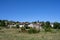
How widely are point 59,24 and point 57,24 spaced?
1743 millimetres

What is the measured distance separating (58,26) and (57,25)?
0.72m

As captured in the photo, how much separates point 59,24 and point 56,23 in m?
A: 1.44

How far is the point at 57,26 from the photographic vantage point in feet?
241

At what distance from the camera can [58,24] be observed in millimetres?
73938

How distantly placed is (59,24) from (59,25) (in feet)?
6.79

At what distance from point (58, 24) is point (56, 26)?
1533mm

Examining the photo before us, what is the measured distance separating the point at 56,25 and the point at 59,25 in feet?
5.69

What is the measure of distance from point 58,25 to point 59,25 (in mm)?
488

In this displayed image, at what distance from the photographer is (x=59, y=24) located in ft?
246

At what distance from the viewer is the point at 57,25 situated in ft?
240

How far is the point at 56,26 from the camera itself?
246 feet

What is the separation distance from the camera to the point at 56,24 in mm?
74562

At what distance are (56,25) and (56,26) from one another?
0.70 meters

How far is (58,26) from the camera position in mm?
73438
